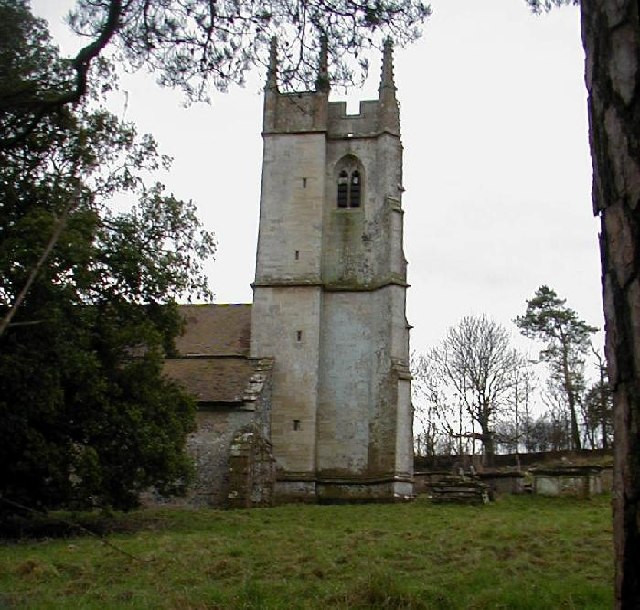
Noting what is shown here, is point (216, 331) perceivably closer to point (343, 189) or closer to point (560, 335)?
point (343, 189)

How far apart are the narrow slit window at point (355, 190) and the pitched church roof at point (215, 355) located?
6.01 meters

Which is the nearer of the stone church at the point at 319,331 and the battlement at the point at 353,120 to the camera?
the stone church at the point at 319,331

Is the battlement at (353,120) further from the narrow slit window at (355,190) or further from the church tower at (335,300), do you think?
the narrow slit window at (355,190)

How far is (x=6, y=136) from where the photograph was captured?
8.48 meters

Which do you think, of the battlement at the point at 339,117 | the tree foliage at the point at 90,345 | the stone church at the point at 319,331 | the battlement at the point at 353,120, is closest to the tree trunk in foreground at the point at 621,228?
the tree foliage at the point at 90,345

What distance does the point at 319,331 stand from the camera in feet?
98.3

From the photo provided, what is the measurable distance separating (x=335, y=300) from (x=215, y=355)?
16.1 ft

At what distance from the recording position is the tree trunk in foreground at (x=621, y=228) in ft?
7.89

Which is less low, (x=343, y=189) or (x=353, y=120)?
(x=353, y=120)

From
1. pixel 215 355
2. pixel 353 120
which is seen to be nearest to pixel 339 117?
pixel 353 120

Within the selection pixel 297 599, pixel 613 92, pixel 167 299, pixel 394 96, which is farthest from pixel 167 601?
pixel 394 96

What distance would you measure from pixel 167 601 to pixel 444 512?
577 inches

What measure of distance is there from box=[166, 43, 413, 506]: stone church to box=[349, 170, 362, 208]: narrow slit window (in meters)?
0.04

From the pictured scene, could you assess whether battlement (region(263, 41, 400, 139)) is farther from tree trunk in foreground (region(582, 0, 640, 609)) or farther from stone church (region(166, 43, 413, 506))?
tree trunk in foreground (region(582, 0, 640, 609))
